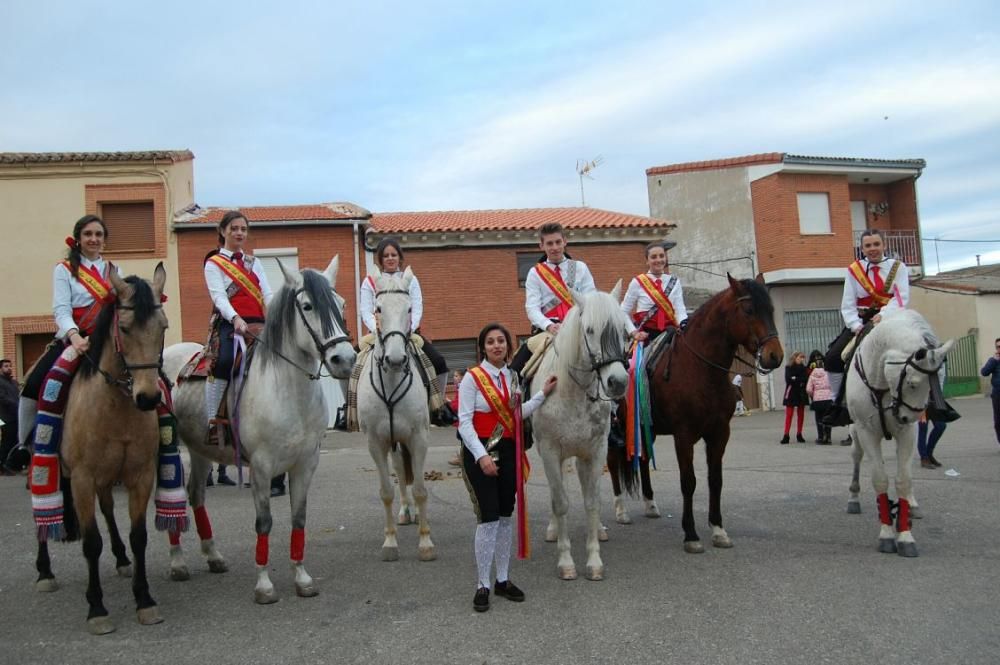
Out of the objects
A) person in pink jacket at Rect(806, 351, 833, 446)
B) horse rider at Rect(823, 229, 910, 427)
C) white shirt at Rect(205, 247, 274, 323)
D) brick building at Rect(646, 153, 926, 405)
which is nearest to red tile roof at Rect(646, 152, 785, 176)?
brick building at Rect(646, 153, 926, 405)

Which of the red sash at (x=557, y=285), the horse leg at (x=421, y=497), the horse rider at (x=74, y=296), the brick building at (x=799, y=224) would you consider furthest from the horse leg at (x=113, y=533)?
the brick building at (x=799, y=224)

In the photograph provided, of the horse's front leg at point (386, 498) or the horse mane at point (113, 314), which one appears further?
the horse's front leg at point (386, 498)

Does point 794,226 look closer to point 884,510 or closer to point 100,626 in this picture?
point 884,510

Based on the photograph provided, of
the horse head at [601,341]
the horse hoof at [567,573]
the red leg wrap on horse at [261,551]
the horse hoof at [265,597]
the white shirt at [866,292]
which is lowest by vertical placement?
the horse hoof at [567,573]

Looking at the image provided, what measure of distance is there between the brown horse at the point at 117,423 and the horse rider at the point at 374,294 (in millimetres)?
2005

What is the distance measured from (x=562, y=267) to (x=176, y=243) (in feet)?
60.9

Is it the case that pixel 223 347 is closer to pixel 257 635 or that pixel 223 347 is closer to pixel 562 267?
pixel 257 635

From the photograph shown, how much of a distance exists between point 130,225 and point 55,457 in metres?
19.3

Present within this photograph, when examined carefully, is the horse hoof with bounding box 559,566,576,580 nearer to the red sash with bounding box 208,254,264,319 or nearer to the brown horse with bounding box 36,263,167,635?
the brown horse with bounding box 36,263,167,635

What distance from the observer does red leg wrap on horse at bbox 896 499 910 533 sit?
571 centimetres

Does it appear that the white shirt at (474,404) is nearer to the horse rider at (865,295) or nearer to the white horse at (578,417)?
the white horse at (578,417)

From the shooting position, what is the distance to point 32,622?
4.79m

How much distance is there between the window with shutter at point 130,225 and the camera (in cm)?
2181

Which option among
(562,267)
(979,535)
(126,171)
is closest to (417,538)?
(562,267)
